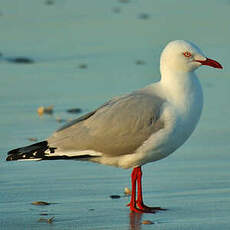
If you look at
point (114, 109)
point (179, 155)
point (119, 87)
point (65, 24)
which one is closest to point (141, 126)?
point (114, 109)

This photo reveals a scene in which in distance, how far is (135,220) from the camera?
24.8 feet

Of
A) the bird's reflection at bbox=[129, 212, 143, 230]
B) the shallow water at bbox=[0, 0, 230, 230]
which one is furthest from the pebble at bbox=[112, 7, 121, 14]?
the bird's reflection at bbox=[129, 212, 143, 230]

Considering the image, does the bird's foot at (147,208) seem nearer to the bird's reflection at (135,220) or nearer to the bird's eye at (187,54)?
the bird's reflection at (135,220)

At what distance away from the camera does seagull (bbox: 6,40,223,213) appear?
7996mm

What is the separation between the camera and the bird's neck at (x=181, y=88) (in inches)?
320

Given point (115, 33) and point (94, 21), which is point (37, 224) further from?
point (94, 21)

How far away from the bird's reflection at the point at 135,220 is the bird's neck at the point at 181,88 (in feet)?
3.57

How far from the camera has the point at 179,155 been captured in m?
9.57

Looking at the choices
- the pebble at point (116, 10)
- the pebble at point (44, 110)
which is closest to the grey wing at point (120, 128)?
the pebble at point (44, 110)

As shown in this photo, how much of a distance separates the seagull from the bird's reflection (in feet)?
0.46

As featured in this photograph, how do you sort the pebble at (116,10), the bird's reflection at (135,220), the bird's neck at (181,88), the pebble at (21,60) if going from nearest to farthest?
the bird's reflection at (135,220), the bird's neck at (181,88), the pebble at (21,60), the pebble at (116,10)

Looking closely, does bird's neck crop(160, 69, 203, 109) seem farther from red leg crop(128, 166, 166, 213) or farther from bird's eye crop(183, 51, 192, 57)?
red leg crop(128, 166, 166, 213)

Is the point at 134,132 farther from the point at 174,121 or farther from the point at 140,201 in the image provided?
the point at 140,201

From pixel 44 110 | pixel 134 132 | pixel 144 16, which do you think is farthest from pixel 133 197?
pixel 144 16
